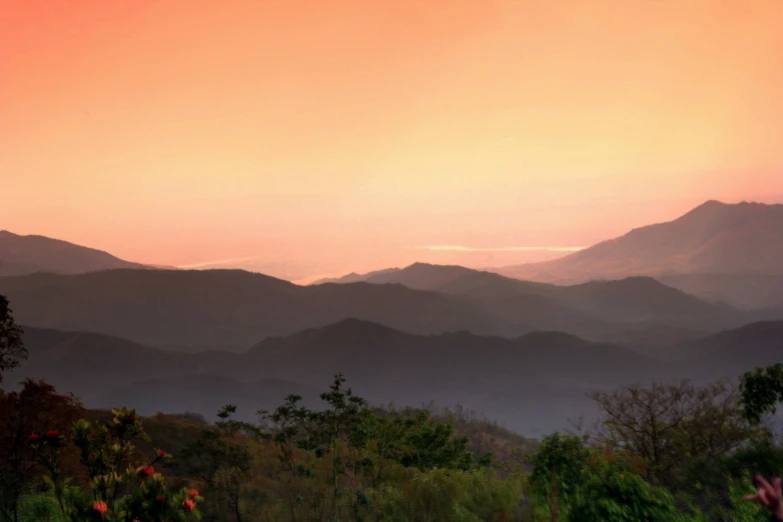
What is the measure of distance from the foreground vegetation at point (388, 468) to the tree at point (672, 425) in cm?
5

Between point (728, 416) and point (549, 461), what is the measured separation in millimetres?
11282

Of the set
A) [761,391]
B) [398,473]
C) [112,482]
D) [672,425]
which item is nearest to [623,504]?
[761,391]

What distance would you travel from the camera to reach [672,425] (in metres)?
20.2

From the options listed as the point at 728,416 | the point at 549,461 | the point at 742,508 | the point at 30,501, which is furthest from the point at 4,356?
the point at 728,416

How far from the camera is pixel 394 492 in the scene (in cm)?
1355

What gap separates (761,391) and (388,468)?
12396 millimetres

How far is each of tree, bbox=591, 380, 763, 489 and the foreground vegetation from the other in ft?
0.17

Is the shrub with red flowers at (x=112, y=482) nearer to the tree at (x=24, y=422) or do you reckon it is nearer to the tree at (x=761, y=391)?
the tree at (x=24, y=422)

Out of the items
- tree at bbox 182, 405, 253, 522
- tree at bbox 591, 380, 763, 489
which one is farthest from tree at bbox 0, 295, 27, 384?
tree at bbox 591, 380, 763, 489

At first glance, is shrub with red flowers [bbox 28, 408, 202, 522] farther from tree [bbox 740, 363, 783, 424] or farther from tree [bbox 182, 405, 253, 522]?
tree [bbox 740, 363, 783, 424]

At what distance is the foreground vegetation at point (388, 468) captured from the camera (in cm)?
684

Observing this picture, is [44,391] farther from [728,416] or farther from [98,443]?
[728,416]

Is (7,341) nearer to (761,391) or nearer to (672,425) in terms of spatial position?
(761,391)

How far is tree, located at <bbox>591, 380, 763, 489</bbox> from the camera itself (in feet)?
64.2
